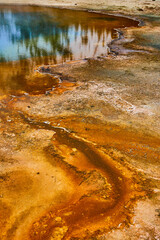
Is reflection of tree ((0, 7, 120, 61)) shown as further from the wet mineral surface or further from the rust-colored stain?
A: the rust-colored stain

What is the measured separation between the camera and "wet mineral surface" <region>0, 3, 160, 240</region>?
277cm

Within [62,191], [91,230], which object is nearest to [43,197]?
[62,191]

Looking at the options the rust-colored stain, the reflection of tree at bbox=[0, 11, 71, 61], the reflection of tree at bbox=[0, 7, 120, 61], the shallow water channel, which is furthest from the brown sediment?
the reflection of tree at bbox=[0, 11, 71, 61]

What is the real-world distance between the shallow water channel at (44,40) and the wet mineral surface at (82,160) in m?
0.61

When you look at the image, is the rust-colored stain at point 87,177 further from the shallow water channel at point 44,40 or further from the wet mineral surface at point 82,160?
the shallow water channel at point 44,40

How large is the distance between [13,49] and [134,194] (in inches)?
310

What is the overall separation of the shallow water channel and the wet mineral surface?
61 centimetres

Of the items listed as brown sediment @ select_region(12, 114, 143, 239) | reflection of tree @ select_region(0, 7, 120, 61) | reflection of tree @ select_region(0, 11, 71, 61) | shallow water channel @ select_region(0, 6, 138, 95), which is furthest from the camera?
reflection of tree @ select_region(0, 7, 120, 61)

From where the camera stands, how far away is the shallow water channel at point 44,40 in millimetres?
6528

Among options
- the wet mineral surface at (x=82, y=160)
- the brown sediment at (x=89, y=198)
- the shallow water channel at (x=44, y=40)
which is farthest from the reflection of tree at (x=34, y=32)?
the brown sediment at (x=89, y=198)

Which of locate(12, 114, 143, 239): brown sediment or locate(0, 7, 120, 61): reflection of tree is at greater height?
locate(0, 7, 120, 61): reflection of tree

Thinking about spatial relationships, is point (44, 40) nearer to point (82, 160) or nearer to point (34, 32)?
point (34, 32)

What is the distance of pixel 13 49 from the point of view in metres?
9.07

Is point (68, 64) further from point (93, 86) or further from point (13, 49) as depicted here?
point (13, 49)
